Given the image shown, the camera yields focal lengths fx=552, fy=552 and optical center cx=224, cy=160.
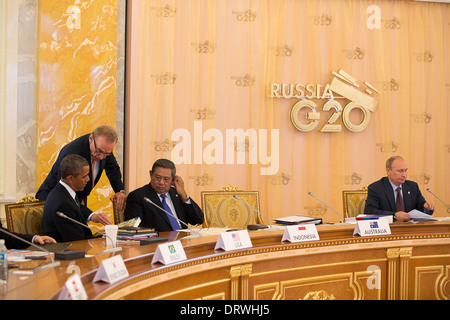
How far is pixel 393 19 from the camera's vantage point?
21.0ft

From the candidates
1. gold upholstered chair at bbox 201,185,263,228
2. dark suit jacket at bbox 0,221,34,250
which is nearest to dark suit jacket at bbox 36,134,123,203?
gold upholstered chair at bbox 201,185,263,228

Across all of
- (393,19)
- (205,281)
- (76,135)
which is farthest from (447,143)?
(205,281)

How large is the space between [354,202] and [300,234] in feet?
5.39

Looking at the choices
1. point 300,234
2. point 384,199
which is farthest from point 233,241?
point 384,199

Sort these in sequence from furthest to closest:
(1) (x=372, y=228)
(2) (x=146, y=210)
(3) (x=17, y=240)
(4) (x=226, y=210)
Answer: (4) (x=226, y=210) < (2) (x=146, y=210) < (1) (x=372, y=228) < (3) (x=17, y=240)

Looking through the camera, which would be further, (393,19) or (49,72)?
(393,19)

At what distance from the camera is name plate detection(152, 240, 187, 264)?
238cm

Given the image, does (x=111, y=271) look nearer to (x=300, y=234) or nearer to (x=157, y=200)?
(x=300, y=234)

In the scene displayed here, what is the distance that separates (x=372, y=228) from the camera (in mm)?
3447

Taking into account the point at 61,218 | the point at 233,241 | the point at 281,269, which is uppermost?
the point at 61,218

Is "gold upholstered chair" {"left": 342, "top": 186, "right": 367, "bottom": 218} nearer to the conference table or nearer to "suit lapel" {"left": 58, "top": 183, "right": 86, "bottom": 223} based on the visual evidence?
the conference table

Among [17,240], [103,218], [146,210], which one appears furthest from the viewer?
[146,210]

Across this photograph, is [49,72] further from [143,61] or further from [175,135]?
[175,135]

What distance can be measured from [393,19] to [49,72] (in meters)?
3.89
